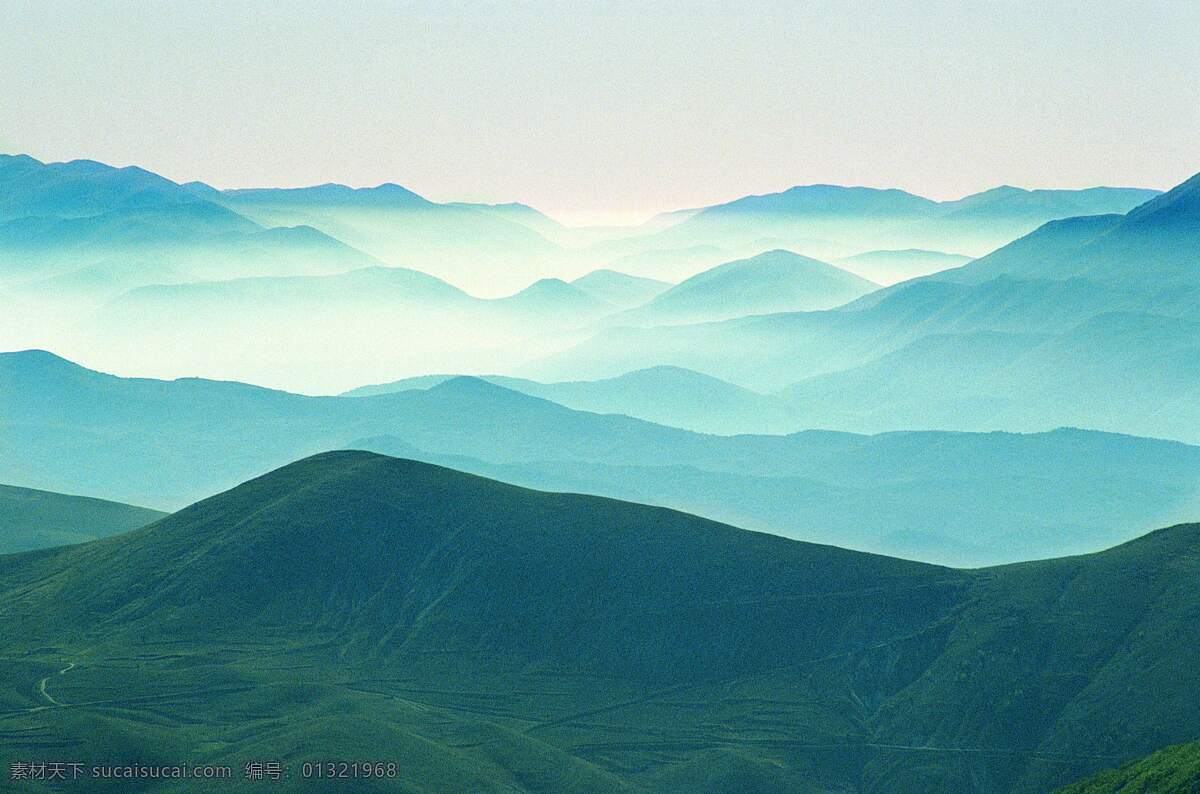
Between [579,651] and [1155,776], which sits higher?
[579,651]

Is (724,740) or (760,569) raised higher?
(760,569)

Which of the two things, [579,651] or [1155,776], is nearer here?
[1155,776]

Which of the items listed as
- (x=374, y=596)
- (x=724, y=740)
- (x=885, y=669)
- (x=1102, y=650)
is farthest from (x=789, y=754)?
(x=374, y=596)

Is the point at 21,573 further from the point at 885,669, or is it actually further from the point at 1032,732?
the point at 1032,732

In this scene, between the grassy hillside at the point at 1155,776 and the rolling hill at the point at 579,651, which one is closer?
the grassy hillside at the point at 1155,776
